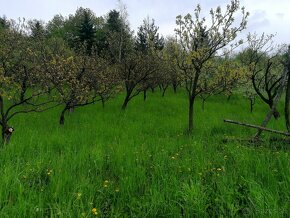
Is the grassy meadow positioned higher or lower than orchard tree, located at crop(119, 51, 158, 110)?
lower

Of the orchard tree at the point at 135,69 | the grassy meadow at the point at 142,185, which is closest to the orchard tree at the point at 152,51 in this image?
the orchard tree at the point at 135,69

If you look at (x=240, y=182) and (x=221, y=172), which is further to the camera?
(x=221, y=172)

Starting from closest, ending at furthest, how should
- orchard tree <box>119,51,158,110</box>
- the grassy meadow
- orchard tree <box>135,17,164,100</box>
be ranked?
the grassy meadow, orchard tree <box>135,17,164,100</box>, orchard tree <box>119,51,158,110</box>

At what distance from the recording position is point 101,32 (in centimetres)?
5781

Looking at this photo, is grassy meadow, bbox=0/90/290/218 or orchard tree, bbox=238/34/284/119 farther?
orchard tree, bbox=238/34/284/119

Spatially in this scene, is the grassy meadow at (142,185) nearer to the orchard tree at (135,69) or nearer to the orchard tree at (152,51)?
the orchard tree at (152,51)

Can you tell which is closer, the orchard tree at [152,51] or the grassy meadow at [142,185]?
the grassy meadow at [142,185]

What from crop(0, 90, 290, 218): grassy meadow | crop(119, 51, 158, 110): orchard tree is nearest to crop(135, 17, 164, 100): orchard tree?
crop(119, 51, 158, 110): orchard tree

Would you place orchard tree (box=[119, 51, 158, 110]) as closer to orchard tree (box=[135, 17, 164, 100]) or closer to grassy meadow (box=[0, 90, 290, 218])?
orchard tree (box=[135, 17, 164, 100])

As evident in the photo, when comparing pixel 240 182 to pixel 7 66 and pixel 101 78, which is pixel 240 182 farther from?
pixel 101 78

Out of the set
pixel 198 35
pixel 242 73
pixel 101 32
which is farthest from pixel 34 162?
pixel 101 32

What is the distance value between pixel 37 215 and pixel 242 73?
12155 mm

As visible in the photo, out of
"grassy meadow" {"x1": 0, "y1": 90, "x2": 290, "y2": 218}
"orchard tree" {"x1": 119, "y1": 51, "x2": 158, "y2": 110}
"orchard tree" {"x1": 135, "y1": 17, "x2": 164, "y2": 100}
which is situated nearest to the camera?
"grassy meadow" {"x1": 0, "y1": 90, "x2": 290, "y2": 218}

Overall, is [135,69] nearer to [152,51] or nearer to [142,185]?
[152,51]
